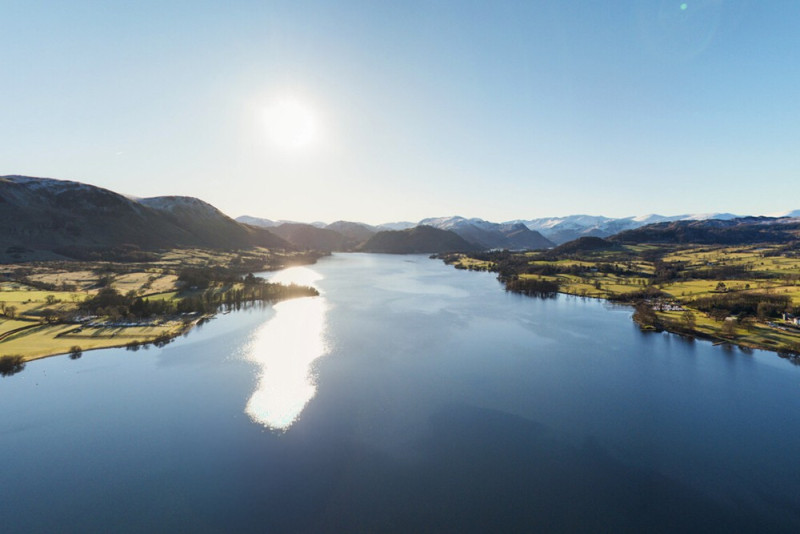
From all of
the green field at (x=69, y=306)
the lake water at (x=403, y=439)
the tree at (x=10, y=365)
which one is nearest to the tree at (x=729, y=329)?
the lake water at (x=403, y=439)

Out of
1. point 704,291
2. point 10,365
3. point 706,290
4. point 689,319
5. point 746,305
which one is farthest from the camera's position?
point 706,290

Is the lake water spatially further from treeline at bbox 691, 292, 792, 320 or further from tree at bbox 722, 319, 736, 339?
treeline at bbox 691, 292, 792, 320

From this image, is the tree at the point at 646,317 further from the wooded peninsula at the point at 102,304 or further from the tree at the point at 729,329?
the wooded peninsula at the point at 102,304

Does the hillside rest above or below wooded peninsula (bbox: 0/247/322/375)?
above

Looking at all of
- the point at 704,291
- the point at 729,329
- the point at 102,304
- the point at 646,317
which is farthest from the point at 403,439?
the point at 704,291

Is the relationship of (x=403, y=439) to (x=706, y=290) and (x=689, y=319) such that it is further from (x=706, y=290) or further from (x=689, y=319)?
(x=706, y=290)

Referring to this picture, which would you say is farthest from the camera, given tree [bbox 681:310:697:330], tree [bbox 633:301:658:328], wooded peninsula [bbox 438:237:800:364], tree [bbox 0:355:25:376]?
tree [bbox 633:301:658:328]

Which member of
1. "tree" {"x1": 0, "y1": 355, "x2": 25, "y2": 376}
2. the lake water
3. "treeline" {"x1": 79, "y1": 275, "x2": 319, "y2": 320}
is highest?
"treeline" {"x1": 79, "y1": 275, "x2": 319, "y2": 320}

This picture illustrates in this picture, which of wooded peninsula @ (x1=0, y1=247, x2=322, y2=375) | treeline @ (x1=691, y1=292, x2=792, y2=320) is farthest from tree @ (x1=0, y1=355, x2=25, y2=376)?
treeline @ (x1=691, y1=292, x2=792, y2=320)

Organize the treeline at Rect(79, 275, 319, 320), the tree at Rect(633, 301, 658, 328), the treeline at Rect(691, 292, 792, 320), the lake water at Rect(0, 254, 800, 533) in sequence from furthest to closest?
the tree at Rect(633, 301, 658, 328) < the treeline at Rect(79, 275, 319, 320) < the treeline at Rect(691, 292, 792, 320) < the lake water at Rect(0, 254, 800, 533)

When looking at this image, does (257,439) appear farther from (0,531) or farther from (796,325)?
(796,325)
